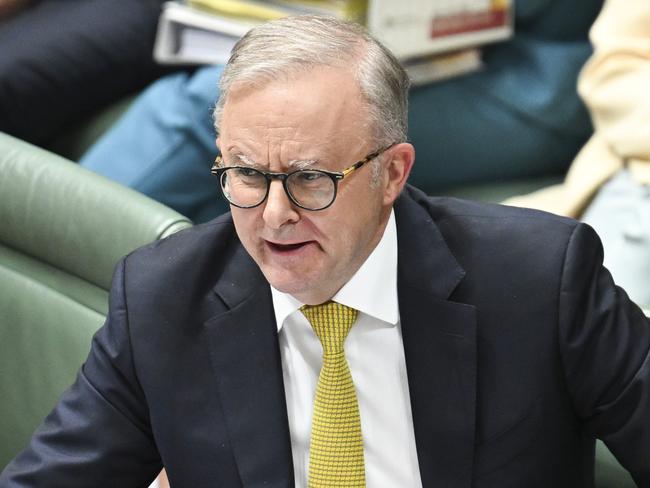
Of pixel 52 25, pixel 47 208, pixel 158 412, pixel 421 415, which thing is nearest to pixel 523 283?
pixel 421 415

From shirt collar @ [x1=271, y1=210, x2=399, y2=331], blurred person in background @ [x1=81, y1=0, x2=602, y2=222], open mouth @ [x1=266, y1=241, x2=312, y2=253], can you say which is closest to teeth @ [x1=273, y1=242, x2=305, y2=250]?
open mouth @ [x1=266, y1=241, x2=312, y2=253]

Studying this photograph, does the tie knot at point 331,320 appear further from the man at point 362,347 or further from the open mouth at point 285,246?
the open mouth at point 285,246

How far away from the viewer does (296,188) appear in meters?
1.26

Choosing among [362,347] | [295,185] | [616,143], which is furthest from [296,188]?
[616,143]

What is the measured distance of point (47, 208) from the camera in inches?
67.6

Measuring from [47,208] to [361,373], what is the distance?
1.84 ft

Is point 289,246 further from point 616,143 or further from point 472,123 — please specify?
point 472,123

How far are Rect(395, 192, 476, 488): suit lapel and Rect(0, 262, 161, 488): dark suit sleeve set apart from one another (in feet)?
1.12

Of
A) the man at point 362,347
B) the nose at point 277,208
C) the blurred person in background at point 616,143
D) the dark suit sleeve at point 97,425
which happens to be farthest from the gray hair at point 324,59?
the blurred person in background at point 616,143

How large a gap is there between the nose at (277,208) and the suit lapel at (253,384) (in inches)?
7.7

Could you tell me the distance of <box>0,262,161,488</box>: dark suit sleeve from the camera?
1.46 metres

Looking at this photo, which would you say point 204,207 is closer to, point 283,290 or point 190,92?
point 190,92

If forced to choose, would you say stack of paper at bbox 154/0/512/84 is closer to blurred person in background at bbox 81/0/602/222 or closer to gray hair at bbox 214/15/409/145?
blurred person in background at bbox 81/0/602/222

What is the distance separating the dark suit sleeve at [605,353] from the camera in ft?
4.40
